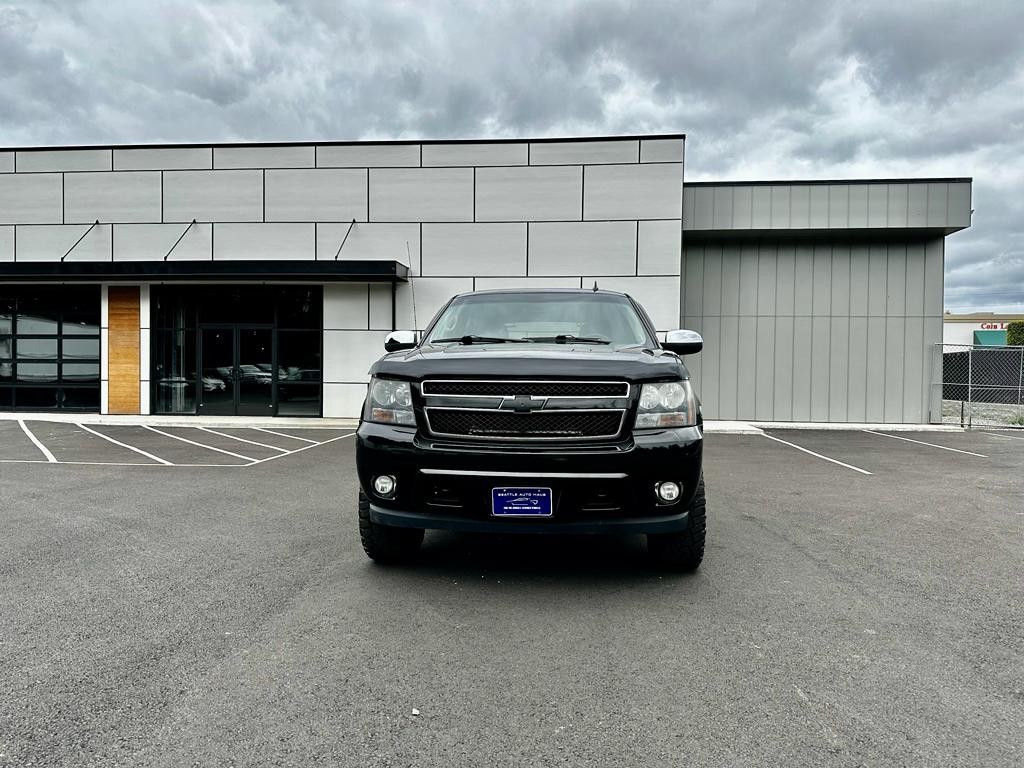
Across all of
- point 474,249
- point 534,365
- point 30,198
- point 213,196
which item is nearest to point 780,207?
point 474,249

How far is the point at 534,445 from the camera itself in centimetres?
352

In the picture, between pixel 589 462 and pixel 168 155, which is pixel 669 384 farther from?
pixel 168 155

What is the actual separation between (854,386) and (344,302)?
41.9ft

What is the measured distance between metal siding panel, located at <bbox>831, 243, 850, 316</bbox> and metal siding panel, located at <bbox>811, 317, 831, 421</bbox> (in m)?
0.39

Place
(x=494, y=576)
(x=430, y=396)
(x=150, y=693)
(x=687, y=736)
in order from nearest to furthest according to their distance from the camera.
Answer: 1. (x=687, y=736)
2. (x=150, y=693)
3. (x=430, y=396)
4. (x=494, y=576)

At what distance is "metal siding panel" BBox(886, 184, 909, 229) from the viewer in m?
15.3

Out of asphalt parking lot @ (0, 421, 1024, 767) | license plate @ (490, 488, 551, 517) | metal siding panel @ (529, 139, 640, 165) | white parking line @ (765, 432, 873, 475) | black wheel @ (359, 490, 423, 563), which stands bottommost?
white parking line @ (765, 432, 873, 475)

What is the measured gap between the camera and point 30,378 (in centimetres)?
1688

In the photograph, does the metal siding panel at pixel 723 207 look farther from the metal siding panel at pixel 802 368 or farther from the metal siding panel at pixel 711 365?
the metal siding panel at pixel 802 368

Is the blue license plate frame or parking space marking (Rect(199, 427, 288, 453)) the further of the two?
parking space marking (Rect(199, 427, 288, 453))

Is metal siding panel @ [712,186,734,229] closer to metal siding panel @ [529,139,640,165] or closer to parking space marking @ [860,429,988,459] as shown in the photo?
metal siding panel @ [529,139,640,165]

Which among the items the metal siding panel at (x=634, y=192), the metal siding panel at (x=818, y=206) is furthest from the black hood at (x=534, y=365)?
the metal siding panel at (x=818, y=206)

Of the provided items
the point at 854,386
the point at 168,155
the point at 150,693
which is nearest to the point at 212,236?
the point at 168,155

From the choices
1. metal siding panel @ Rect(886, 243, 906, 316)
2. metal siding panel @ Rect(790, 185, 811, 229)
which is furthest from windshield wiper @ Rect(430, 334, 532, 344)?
metal siding panel @ Rect(886, 243, 906, 316)
